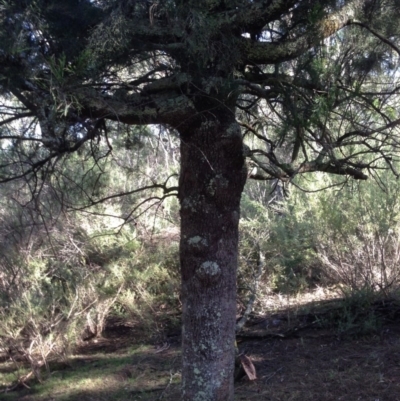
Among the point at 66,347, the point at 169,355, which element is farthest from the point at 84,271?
the point at 169,355

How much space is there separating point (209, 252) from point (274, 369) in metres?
3.06

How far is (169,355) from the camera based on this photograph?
766cm

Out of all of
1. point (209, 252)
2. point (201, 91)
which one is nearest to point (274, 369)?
point (209, 252)

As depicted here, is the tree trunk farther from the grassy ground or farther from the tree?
the grassy ground

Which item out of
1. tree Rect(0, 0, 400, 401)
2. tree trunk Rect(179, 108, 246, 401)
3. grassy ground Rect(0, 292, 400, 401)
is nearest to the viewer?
tree Rect(0, 0, 400, 401)

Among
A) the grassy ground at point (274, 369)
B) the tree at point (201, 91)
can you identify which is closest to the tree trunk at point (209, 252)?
the tree at point (201, 91)

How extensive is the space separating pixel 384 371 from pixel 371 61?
3145 millimetres

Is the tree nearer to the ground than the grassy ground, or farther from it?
farther from it

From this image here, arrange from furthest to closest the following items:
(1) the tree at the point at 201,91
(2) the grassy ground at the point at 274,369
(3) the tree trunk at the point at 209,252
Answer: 1. (2) the grassy ground at the point at 274,369
2. (3) the tree trunk at the point at 209,252
3. (1) the tree at the point at 201,91

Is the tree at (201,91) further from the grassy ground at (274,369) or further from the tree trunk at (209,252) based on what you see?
the grassy ground at (274,369)

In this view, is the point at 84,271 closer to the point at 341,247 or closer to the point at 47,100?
the point at 341,247

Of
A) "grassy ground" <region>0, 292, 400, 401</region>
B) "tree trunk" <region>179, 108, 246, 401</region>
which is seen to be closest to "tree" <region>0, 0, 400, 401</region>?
"tree trunk" <region>179, 108, 246, 401</region>

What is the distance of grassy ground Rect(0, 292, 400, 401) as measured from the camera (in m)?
5.60

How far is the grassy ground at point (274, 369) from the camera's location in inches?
220
